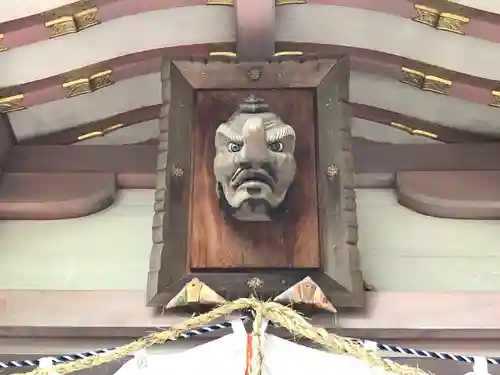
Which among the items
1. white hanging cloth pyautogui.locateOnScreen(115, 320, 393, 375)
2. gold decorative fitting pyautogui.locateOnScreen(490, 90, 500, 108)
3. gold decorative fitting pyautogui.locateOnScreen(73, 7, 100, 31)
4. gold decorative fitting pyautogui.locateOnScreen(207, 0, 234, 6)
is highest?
gold decorative fitting pyautogui.locateOnScreen(207, 0, 234, 6)

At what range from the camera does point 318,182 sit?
1608 mm

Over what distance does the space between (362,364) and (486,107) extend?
710 mm

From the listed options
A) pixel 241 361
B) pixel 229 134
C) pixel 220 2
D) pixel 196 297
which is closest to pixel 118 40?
pixel 220 2

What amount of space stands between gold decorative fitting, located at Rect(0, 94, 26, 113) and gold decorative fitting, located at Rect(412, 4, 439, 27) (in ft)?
2.61

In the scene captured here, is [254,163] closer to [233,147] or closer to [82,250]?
[233,147]

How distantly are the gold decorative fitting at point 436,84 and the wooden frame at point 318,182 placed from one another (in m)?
0.17

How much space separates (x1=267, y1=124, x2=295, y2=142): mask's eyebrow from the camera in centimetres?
155

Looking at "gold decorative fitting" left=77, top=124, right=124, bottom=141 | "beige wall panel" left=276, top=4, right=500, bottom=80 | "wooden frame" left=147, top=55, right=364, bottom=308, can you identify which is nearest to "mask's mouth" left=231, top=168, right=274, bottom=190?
"wooden frame" left=147, top=55, right=364, bottom=308

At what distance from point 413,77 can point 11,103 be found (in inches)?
32.0

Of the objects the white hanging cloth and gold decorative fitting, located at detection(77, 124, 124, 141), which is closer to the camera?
the white hanging cloth

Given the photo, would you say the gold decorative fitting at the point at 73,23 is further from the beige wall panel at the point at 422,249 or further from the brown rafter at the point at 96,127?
the beige wall panel at the point at 422,249

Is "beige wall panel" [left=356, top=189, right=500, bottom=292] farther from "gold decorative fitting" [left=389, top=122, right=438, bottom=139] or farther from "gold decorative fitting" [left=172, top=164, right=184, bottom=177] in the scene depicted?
"gold decorative fitting" [left=172, top=164, right=184, bottom=177]

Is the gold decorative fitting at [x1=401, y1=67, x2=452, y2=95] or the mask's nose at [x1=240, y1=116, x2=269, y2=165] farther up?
the gold decorative fitting at [x1=401, y1=67, x2=452, y2=95]

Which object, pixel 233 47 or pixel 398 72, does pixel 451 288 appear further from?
pixel 233 47
